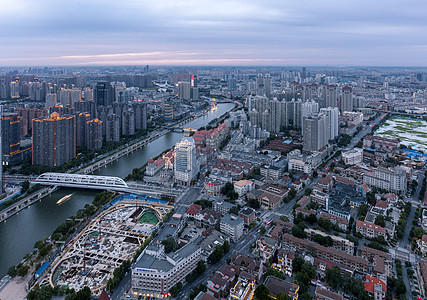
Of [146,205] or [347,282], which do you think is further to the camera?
[146,205]

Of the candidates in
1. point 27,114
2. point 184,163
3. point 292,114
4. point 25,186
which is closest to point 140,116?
point 27,114

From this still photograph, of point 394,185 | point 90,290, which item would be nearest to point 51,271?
point 90,290

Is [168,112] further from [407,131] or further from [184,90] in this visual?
[407,131]

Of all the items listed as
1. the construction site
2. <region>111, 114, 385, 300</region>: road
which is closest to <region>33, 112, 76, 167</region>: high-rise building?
the construction site

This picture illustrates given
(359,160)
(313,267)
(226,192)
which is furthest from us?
(359,160)

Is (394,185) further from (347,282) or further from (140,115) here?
(140,115)

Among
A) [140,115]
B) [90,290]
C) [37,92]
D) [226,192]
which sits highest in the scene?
[37,92]
